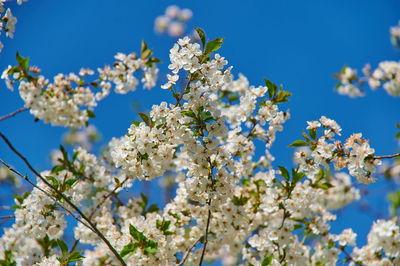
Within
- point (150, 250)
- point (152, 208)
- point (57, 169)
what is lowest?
point (150, 250)

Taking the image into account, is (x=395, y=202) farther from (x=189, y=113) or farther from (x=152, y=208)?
(x=189, y=113)

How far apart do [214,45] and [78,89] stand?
2.97 meters

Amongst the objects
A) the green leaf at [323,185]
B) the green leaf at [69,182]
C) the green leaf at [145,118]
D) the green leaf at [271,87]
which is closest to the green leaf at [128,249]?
the green leaf at [69,182]

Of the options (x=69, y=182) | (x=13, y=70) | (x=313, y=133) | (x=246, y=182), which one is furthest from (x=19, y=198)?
(x=313, y=133)

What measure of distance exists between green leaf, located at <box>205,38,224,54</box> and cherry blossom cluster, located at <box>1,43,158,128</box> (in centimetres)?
226

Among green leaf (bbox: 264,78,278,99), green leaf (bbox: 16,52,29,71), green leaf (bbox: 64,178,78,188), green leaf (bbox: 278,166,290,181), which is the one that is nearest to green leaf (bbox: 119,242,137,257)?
green leaf (bbox: 64,178,78,188)

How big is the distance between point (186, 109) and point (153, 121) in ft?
0.89

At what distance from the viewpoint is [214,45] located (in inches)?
99.2

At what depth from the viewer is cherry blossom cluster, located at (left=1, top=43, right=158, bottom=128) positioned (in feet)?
14.6

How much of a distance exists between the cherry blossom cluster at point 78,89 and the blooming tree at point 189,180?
0.05ft

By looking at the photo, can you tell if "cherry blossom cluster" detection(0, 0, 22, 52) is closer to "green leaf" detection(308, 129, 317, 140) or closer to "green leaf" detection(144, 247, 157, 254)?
"green leaf" detection(144, 247, 157, 254)

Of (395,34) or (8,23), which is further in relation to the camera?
(395,34)

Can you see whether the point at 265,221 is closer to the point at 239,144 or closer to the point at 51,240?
the point at 239,144

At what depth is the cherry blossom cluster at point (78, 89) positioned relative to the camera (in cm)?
444
